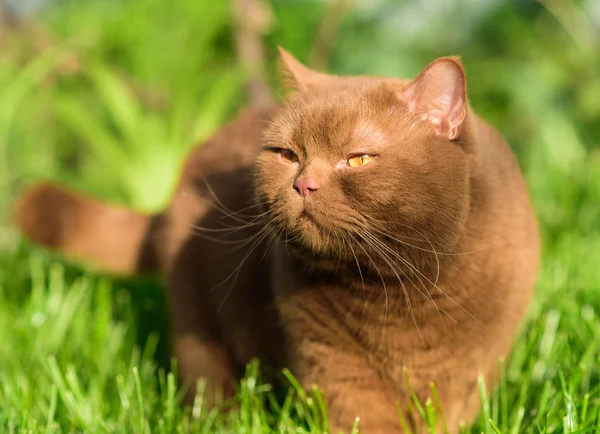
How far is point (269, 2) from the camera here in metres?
4.81

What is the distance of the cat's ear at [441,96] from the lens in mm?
1324

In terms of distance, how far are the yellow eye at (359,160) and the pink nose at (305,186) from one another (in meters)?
0.09

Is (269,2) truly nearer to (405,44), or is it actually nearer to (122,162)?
(405,44)

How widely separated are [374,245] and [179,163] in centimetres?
274

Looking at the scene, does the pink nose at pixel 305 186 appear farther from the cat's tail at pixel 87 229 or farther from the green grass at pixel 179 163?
the cat's tail at pixel 87 229

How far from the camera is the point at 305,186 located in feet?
4.32

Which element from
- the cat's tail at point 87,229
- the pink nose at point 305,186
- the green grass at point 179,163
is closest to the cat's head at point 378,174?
the pink nose at point 305,186

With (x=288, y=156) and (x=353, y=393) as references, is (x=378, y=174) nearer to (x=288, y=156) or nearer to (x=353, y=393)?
(x=288, y=156)

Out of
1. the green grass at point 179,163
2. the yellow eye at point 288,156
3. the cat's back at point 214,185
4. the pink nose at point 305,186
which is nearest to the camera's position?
the pink nose at point 305,186

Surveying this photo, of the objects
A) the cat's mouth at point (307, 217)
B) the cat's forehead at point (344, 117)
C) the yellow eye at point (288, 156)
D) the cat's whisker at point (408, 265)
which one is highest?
the cat's forehead at point (344, 117)

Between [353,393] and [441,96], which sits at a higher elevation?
[441,96]

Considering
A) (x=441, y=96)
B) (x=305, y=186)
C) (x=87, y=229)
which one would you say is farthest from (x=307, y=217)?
(x=87, y=229)

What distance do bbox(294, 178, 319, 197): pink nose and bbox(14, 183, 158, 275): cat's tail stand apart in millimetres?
1123

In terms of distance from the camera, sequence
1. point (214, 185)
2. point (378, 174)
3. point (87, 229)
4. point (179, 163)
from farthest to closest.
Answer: point (179, 163) < point (87, 229) < point (214, 185) < point (378, 174)
